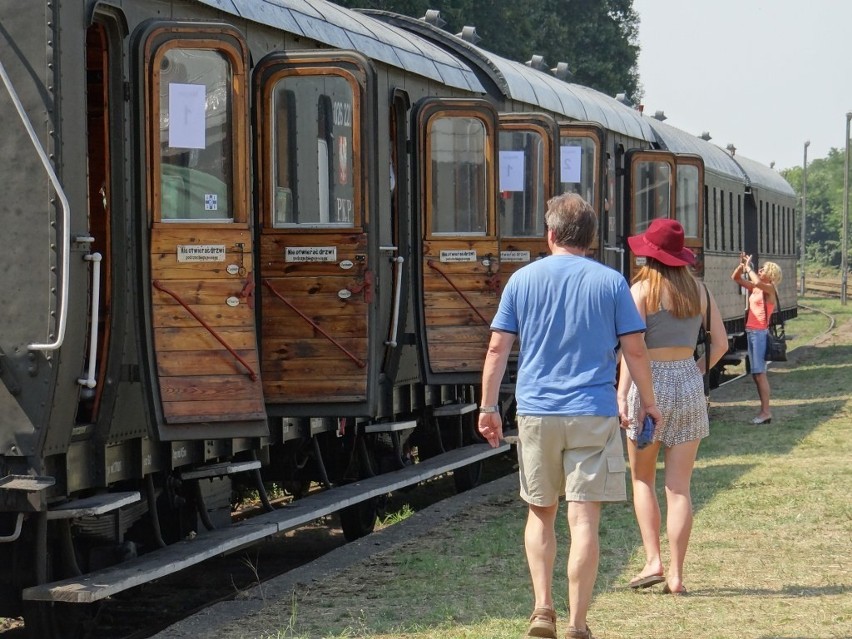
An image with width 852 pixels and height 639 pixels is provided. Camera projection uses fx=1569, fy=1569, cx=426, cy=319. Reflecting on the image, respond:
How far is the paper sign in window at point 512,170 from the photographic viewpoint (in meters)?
13.3

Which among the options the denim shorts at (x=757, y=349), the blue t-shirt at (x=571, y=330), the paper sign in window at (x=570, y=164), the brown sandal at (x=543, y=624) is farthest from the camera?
the denim shorts at (x=757, y=349)

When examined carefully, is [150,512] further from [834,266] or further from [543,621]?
[834,266]

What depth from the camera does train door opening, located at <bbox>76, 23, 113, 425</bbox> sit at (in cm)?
730

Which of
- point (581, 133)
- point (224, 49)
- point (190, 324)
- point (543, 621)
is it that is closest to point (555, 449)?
point (543, 621)

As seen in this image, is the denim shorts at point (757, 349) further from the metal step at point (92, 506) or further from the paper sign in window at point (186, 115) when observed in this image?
the metal step at point (92, 506)

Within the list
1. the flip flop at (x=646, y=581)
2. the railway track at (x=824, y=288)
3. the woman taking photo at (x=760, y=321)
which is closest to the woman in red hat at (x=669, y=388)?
the flip flop at (x=646, y=581)

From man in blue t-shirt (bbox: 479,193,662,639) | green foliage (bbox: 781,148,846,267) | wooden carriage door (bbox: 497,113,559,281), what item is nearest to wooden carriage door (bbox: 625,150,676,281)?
wooden carriage door (bbox: 497,113,559,281)

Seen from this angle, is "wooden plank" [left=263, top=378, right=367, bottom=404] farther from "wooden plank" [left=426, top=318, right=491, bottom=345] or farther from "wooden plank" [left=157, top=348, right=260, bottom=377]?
"wooden plank" [left=426, top=318, right=491, bottom=345]

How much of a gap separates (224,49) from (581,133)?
7.34 meters

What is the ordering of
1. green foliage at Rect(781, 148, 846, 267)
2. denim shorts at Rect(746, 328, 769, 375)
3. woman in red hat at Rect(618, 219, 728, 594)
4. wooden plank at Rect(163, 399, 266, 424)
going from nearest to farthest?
woman in red hat at Rect(618, 219, 728, 594), wooden plank at Rect(163, 399, 266, 424), denim shorts at Rect(746, 328, 769, 375), green foliage at Rect(781, 148, 846, 267)

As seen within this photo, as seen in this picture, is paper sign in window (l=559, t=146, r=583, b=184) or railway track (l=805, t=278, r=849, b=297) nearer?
paper sign in window (l=559, t=146, r=583, b=184)

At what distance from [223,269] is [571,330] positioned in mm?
2275

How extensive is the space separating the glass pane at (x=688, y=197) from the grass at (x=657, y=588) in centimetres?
586

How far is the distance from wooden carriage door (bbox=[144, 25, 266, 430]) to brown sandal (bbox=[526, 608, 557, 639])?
2116mm
